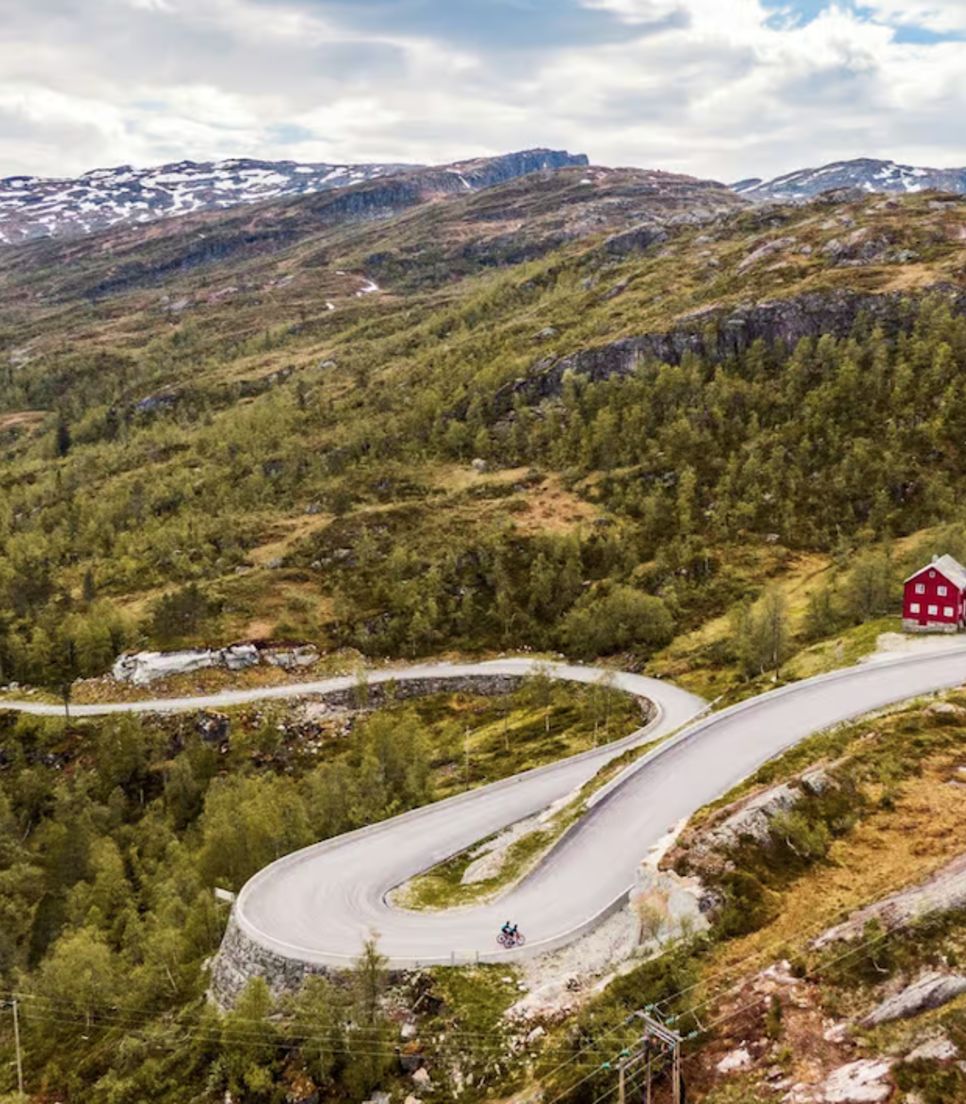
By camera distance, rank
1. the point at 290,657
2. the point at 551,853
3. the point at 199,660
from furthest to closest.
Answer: the point at 290,657
the point at 199,660
the point at 551,853

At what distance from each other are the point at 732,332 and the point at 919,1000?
138m

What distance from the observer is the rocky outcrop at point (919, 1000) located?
23859 millimetres

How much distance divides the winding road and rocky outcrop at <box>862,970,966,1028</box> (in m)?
12.8

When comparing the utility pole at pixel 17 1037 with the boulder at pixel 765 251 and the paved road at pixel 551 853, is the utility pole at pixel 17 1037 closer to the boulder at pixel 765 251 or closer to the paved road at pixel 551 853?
the paved road at pixel 551 853

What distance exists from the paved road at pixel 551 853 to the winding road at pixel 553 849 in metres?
0.07

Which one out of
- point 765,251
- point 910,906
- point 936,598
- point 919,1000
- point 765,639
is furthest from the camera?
point 765,251

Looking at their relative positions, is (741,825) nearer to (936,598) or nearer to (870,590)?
(936,598)

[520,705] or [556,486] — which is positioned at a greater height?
[556,486]

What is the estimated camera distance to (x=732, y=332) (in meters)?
149

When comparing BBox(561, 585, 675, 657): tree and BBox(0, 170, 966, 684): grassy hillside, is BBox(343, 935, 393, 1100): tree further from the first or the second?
BBox(0, 170, 966, 684): grassy hillside

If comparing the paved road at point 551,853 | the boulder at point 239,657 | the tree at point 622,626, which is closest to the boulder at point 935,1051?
the paved road at point 551,853

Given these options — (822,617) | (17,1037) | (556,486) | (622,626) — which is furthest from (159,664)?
(822,617)

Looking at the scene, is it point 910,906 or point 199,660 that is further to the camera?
point 199,660

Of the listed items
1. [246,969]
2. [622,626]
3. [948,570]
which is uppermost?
[948,570]
